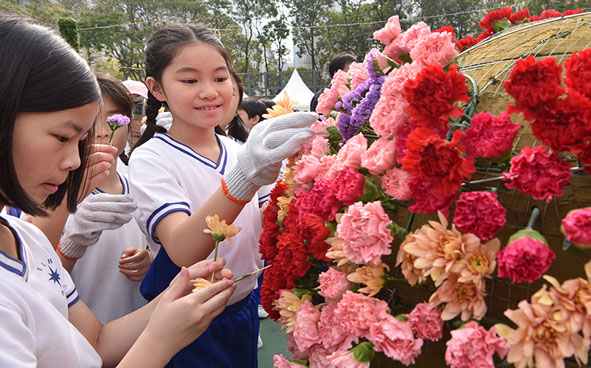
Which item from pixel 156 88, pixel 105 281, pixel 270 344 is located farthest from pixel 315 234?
pixel 270 344

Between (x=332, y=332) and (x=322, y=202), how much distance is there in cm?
27

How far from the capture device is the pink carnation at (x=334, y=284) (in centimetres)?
91

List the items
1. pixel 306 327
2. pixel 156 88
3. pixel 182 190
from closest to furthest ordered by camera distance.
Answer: pixel 306 327 < pixel 182 190 < pixel 156 88

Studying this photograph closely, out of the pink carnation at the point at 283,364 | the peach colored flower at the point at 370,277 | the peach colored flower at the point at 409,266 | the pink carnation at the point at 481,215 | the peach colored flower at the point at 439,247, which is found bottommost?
the pink carnation at the point at 283,364

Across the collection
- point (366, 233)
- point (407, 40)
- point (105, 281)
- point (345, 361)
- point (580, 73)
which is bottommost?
point (105, 281)

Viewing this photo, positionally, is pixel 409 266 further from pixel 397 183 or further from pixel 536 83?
pixel 536 83

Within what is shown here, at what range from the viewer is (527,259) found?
638 mm

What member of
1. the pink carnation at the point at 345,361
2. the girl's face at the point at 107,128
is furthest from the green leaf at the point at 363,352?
the girl's face at the point at 107,128

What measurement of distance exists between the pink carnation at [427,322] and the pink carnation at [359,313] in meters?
0.06

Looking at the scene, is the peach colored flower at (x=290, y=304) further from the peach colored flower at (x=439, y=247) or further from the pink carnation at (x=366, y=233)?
the peach colored flower at (x=439, y=247)

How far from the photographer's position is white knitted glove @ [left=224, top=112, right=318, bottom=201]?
124cm

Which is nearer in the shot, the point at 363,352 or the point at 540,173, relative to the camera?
the point at 540,173

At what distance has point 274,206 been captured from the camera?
1344mm

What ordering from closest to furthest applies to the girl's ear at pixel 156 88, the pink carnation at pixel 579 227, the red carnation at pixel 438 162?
the pink carnation at pixel 579 227
the red carnation at pixel 438 162
the girl's ear at pixel 156 88
